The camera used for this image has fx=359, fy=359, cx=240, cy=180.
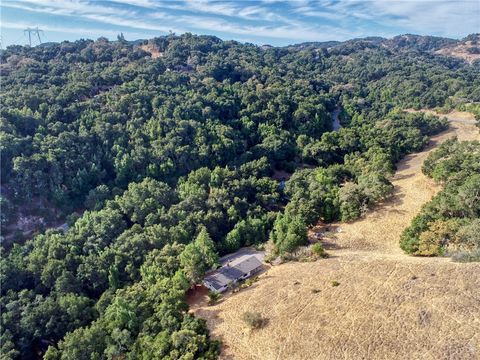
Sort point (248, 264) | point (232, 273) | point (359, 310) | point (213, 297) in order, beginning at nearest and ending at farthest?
point (359, 310) < point (213, 297) < point (232, 273) < point (248, 264)

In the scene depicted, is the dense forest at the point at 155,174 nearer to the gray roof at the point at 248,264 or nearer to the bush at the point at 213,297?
the bush at the point at 213,297

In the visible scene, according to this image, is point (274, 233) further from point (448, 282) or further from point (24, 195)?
point (24, 195)

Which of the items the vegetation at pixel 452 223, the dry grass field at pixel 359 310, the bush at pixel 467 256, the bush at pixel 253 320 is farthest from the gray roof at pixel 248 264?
the bush at pixel 467 256

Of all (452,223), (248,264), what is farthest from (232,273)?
(452,223)

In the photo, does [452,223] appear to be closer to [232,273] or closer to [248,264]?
[248,264]

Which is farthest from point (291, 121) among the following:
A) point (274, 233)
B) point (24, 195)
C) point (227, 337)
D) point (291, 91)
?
point (227, 337)

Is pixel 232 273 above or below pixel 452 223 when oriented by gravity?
below
